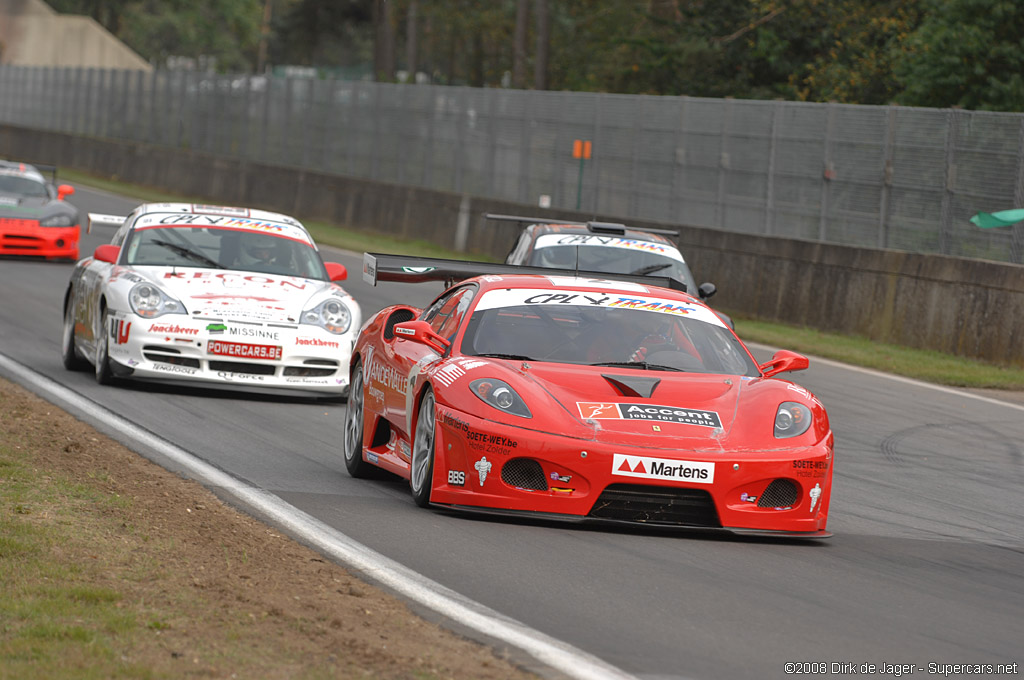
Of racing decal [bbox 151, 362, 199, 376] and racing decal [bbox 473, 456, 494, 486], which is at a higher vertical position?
racing decal [bbox 473, 456, 494, 486]

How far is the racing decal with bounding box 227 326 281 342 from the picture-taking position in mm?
13305

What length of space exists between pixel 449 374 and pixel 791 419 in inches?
68.6

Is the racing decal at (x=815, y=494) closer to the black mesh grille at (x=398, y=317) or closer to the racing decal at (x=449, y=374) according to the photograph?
the racing decal at (x=449, y=374)

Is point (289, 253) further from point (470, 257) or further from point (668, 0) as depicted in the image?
point (668, 0)

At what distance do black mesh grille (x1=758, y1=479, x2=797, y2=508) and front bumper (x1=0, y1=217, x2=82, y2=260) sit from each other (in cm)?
1985

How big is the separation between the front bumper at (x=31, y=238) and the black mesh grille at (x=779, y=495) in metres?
19.8

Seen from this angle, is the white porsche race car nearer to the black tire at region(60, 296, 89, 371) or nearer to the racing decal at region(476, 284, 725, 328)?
the black tire at region(60, 296, 89, 371)

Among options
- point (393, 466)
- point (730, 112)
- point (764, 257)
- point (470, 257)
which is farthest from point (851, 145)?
point (393, 466)

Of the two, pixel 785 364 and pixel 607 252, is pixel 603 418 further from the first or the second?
pixel 607 252

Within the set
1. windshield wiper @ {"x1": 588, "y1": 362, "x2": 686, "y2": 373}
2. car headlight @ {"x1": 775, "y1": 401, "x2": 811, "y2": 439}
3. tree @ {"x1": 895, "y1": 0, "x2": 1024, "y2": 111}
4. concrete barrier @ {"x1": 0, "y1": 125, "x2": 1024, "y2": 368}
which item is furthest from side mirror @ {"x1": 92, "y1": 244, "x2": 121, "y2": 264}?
tree @ {"x1": 895, "y1": 0, "x2": 1024, "y2": 111}

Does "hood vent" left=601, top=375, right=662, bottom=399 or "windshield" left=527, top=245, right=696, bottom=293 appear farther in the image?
"windshield" left=527, top=245, right=696, bottom=293

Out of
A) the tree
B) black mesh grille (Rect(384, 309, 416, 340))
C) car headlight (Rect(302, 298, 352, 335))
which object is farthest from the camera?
the tree

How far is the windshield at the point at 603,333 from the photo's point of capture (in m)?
8.88

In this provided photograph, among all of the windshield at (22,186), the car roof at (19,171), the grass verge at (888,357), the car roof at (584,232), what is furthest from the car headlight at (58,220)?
the car roof at (584,232)
